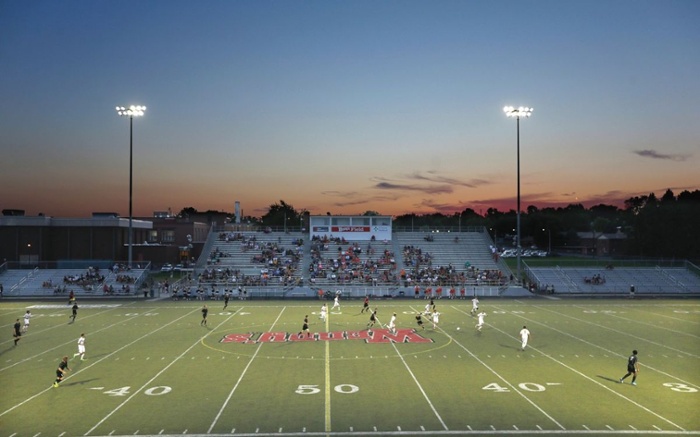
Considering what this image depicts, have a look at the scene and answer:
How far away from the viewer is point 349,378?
21.0 meters

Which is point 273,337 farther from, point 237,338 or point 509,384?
point 509,384

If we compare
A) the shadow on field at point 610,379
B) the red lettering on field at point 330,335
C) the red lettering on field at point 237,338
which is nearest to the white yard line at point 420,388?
the red lettering on field at point 330,335

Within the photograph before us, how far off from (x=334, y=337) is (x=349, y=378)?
9469 mm

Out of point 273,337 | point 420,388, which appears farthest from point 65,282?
point 420,388

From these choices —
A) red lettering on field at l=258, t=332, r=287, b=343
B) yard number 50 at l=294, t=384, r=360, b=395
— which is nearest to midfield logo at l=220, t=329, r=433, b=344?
red lettering on field at l=258, t=332, r=287, b=343

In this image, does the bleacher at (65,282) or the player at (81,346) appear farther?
the bleacher at (65,282)

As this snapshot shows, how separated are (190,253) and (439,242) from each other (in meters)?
35.2

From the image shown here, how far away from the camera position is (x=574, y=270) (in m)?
63.2

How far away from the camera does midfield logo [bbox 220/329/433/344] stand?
29.3 meters

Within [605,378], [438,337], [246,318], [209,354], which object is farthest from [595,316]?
[209,354]

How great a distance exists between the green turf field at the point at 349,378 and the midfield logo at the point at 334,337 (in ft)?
0.54

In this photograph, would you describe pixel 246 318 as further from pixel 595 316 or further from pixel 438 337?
pixel 595 316

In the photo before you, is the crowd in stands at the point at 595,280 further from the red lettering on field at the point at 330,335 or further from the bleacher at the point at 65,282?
the bleacher at the point at 65,282

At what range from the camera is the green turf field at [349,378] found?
1580 centimetres
